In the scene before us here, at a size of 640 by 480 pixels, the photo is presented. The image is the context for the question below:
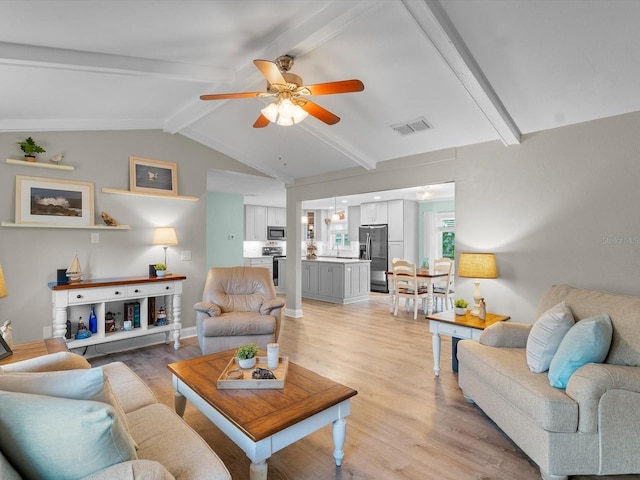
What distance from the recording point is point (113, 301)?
12.4 ft

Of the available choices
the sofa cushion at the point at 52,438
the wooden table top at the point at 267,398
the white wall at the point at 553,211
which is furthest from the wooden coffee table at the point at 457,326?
the sofa cushion at the point at 52,438

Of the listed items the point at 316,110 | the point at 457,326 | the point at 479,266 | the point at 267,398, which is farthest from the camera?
the point at 479,266

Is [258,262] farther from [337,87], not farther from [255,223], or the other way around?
[337,87]

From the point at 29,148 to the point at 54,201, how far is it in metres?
0.55

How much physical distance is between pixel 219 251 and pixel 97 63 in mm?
5279

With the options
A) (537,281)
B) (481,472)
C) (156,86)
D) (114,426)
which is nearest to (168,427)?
(114,426)

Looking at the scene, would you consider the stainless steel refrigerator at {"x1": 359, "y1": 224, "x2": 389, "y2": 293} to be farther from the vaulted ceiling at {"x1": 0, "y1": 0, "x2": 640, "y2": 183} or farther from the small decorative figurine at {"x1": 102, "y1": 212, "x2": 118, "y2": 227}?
the small decorative figurine at {"x1": 102, "y1": 212, "x2": 118, "y2": 227}

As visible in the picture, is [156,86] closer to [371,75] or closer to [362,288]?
[371,75]

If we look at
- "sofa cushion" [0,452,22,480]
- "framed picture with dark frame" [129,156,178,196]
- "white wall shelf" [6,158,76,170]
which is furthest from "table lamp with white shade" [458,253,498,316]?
"white wall shelf" [6,158,76,170]

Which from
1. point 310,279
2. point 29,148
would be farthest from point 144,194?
point 310,279

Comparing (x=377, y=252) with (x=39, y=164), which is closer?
(x=39, y=164)

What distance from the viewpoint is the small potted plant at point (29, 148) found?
334 cm

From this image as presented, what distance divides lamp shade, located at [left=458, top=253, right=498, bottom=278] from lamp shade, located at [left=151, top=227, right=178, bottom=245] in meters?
3.37

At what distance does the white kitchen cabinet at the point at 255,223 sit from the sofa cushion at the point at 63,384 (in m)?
8.00
